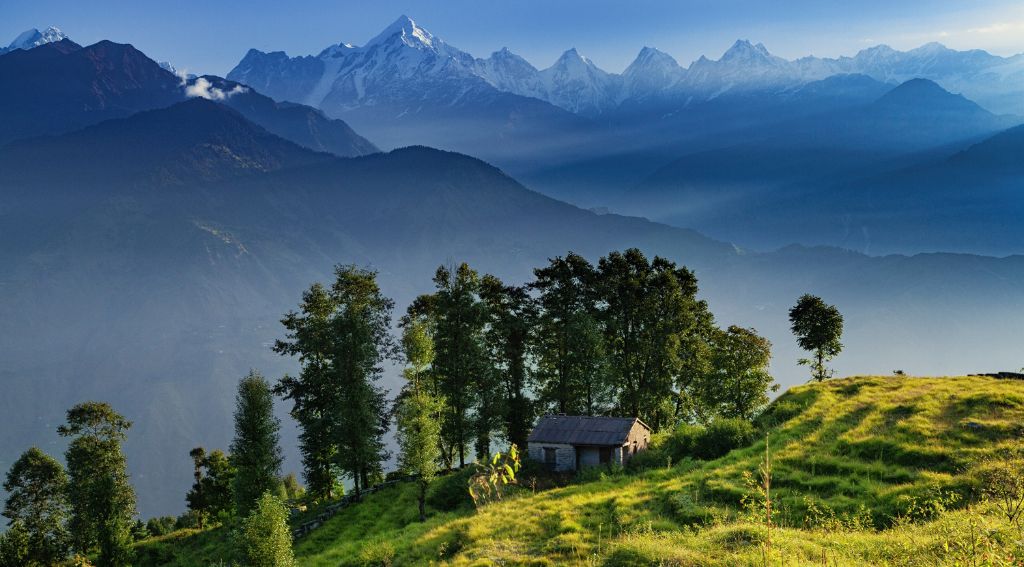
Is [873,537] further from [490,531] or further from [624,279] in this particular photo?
[624,279]

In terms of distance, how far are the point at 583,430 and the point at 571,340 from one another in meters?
9.19

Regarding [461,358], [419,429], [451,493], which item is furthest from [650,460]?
[461,358]

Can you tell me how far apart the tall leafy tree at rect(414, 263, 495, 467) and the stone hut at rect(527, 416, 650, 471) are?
901 cm

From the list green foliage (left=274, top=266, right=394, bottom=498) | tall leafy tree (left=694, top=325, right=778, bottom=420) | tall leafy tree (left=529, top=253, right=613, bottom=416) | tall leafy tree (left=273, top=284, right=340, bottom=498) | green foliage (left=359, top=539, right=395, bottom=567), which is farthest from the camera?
tall leafy tree (left=694, top=325, right=778, bottom=420)

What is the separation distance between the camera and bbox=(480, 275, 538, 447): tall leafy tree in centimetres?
5106

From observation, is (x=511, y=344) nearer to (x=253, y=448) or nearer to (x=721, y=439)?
(x=721, y=439)

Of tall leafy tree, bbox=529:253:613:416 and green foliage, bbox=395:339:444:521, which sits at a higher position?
tall leafy tree, bbox=529:253:613:416

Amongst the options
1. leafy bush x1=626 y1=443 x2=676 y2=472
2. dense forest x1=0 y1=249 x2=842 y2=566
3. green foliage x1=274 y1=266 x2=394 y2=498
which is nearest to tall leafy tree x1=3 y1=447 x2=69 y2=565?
dense forest x1=0 y1=249 x2=842 y2=566

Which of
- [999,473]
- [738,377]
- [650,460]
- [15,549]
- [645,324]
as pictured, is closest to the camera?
[999,473]

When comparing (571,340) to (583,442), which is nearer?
(583,442)

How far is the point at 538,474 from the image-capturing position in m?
39.5

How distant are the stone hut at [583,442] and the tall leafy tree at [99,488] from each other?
31.8 meters

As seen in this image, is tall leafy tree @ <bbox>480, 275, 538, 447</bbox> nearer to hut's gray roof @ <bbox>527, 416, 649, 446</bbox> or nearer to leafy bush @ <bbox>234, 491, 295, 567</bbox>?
hut's gray roof @ <bbox>527, 416, 649, 446</bbox>

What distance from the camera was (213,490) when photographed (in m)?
61.1
